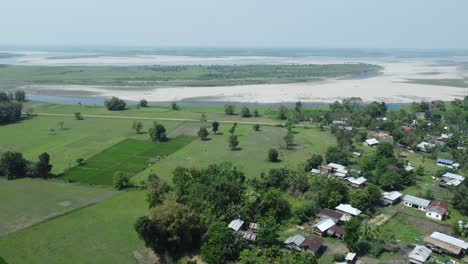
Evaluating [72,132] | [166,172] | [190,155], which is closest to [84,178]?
[166,172]

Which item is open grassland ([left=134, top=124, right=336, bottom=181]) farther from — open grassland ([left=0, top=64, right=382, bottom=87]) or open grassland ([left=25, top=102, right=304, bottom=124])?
open grassland ([left=0, top=64, right=382, bottom=87])

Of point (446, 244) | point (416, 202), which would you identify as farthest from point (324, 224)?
point (416, 202)

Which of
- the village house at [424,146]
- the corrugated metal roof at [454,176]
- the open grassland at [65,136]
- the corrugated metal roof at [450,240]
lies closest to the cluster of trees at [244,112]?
the open grassland at [65,136]

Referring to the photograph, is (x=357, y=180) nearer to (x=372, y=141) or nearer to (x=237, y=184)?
(x=237, y=184)

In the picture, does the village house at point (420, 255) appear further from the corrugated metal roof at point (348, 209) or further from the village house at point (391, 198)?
the village house at point (391, 198)

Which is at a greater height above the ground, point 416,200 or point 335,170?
point 335,170

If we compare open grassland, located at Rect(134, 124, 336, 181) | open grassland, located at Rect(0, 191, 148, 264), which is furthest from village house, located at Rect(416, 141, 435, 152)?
open grassland, located at Rect(0, 191, 148, 264)
